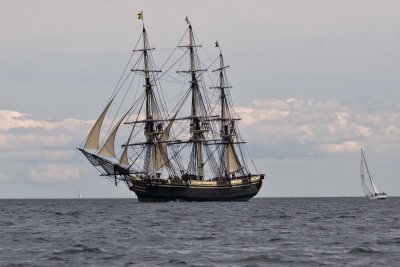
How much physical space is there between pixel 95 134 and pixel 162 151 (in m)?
14.4

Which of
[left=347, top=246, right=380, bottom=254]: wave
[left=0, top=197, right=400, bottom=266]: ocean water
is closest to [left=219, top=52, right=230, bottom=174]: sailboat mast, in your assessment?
[left=0, top=197, right=400, bottom=266]: ocean water

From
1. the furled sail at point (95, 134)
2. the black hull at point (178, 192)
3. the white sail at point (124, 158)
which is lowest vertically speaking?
the black hull at point (178, 192)

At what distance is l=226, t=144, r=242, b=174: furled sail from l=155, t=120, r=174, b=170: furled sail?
15040 millimetres

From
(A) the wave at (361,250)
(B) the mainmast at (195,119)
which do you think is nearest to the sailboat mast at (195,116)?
(B) the mainmast at (195,119)

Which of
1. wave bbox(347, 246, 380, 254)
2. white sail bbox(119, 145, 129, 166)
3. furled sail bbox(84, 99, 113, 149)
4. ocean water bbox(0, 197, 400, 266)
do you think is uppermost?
furled sail bbox(84, 99, 113, 149)

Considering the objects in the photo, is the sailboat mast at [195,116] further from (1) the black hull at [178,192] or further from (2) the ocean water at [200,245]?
(2) the ocean water at [200,245]

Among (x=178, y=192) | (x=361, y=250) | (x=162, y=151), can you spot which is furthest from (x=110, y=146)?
(x=361, y=250)

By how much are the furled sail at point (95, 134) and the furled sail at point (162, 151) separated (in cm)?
1311

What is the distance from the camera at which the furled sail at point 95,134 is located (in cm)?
11350

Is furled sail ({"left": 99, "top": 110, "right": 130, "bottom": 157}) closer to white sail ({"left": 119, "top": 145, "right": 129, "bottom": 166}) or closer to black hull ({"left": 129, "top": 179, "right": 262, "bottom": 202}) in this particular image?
white sail ({"left": 119, "top": 145, "right": 129, "bottom": 166})

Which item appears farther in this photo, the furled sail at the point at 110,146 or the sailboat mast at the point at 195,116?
the sailboat mast at the point at 195,116

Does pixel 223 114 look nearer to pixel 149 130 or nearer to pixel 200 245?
pixel 149 130

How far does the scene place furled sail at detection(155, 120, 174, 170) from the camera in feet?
413

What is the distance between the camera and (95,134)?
377 ft
